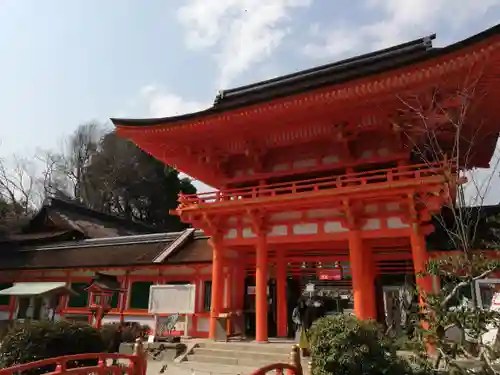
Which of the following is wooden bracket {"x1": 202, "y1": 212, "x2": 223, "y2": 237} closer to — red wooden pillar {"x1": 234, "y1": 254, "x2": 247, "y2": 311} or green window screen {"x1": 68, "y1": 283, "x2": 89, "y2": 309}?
red wooden pillar {"x1": 234, "y1": 254, "x2": 247, "y2": 311}

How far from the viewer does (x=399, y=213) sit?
442 inches

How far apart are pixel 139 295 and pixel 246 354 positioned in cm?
866

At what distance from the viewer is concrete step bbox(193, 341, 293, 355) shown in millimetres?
11002

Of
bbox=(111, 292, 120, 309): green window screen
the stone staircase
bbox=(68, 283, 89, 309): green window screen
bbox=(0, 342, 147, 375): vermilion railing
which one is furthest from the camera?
bbox=(68, 283, 89, 309): green window screen

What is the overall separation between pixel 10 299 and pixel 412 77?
Answer: 2287cm

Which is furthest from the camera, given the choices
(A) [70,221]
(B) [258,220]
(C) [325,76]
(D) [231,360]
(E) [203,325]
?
(A) [70,221]

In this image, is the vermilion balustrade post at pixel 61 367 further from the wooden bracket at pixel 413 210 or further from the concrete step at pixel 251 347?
the wooden bracket at pixel 413 210

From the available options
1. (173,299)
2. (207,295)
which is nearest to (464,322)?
(173,299)

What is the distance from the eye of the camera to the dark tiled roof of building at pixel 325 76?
9.49 meters

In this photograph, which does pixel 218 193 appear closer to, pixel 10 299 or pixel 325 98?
pixel 325 98

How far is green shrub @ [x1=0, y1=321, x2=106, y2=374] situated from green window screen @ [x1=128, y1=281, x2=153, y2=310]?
8.28m

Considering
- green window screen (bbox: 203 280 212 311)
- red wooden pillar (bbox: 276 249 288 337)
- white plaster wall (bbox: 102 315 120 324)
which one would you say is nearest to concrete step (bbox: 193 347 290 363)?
red wooden pillar (bbox: 276 249 288 337)

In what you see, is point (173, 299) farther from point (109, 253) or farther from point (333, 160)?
point (109, 253)

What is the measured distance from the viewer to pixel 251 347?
11320mm
